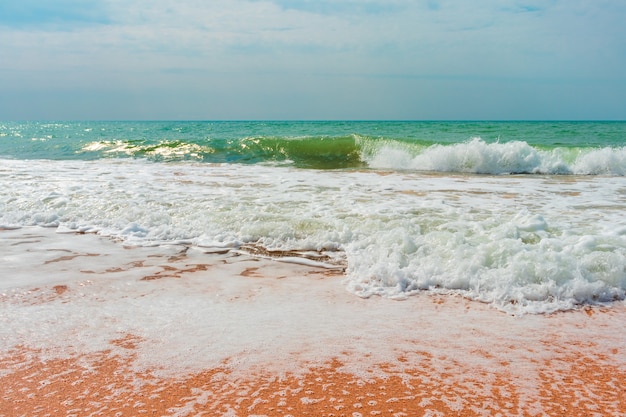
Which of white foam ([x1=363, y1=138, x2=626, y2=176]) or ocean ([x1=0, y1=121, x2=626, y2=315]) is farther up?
white foam ([x1=363, y1=138, x2=626, y2=176])

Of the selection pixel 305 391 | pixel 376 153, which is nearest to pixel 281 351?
pixel 305 391

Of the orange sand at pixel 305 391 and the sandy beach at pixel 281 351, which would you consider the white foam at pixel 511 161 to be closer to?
the sandy beach at pixel 281 351

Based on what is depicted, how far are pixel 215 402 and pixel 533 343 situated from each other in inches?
74.5

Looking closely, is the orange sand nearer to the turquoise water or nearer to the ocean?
the ocean

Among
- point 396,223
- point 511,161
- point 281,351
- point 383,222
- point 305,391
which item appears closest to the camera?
point 305,391

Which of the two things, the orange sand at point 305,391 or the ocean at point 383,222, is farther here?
the ocean at point 383,222

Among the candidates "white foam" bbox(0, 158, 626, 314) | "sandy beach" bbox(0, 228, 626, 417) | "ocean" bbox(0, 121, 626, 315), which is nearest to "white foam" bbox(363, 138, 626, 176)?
"ocean" bbox(0, 121, 626, 315)

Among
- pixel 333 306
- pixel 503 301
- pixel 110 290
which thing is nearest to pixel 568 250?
pixel 503 301

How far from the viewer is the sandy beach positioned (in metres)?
2.36

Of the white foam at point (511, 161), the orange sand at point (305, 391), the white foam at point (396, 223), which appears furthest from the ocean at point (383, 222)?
the orange sand at point (305, 391)

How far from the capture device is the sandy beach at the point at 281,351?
7.73 feet

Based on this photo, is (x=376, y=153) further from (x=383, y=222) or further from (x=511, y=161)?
(x=383, y=222)

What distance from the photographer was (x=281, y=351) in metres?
2.89

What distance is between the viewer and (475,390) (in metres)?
2.47
